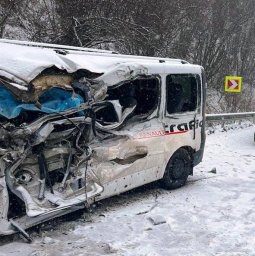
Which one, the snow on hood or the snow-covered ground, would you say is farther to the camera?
the snow-covered ground

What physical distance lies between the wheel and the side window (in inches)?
30.6

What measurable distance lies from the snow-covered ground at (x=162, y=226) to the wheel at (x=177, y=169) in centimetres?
16

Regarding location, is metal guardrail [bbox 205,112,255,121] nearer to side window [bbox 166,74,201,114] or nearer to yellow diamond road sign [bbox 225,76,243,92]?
yellow diamond road sign [bbox 225,76,243,92]

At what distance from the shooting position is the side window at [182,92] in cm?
696

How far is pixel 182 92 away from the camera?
7.31 metres

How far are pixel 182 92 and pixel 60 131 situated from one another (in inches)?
106

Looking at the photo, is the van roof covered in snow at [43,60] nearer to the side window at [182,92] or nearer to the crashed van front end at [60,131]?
the crashed van front end at [60,131]

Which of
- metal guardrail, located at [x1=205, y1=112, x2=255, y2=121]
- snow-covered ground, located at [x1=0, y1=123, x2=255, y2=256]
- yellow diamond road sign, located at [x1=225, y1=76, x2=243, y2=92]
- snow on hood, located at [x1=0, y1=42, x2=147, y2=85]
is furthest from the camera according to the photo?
yellow diamond road sign, located at [x1=225, y1=76, x2=243, y2=92]

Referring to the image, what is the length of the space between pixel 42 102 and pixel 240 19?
73.7 ft

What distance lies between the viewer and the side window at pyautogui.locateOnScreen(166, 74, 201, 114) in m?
6.96

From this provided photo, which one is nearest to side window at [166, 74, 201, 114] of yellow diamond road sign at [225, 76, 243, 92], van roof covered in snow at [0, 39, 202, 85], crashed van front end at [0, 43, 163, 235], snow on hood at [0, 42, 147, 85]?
van roof covered in snow at [0, 39, 202, 85]

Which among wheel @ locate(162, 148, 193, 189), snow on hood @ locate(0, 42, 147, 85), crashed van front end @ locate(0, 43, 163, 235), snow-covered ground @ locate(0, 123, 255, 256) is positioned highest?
snow on hood @ locate(0, 42, 147, 85)

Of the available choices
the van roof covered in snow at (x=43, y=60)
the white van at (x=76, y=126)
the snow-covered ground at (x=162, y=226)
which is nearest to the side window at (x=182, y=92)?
the white van at (x=76, y=126)

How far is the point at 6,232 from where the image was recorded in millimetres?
4680
